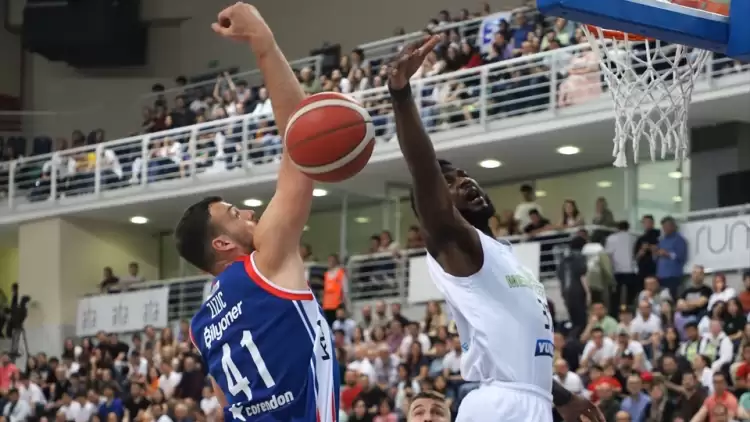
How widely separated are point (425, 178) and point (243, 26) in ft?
2.69

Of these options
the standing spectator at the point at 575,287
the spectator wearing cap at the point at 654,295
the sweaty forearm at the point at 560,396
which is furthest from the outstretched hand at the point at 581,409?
the standing spectator at the point at 575,287

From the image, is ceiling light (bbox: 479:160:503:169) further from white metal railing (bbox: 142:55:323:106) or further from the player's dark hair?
the player's dark hair

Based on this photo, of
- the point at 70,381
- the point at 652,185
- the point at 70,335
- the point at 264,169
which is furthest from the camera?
the point at 70,335

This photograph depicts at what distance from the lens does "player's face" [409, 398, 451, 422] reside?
5570 millimetres

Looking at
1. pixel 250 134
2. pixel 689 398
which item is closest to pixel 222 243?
pixel 689 398

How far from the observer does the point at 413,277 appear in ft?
67.7

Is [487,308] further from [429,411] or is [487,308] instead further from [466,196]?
[429,411]

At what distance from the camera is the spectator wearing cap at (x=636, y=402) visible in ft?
41.6

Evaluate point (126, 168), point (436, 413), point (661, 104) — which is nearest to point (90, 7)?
point (126, 168)

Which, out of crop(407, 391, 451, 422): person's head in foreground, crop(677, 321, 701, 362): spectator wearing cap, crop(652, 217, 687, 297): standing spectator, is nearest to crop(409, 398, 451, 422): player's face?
crop(407, 391, 451, 422): person's head in foreground

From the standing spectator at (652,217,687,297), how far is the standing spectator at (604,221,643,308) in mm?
379

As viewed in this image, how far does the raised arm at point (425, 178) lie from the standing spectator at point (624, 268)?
12.7 m

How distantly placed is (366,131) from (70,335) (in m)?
22.3

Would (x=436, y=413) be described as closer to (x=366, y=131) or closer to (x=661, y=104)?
(x=366, y=131)
